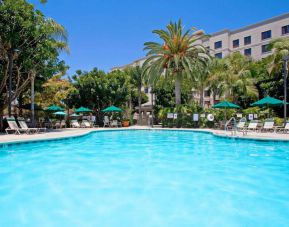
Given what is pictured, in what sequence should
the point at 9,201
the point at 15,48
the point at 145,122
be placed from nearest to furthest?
1. the point at 9,201
2. the point at 15,48
3. the point at 145,122

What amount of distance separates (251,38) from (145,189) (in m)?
47.7

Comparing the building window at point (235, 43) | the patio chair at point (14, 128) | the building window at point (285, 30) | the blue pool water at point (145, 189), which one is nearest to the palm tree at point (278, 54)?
the blue pool water at point (145, 189)

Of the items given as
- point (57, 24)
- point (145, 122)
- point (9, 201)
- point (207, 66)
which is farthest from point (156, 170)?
point (145, 122)

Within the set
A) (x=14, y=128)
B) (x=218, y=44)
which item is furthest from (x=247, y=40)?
(x=14, y=128)

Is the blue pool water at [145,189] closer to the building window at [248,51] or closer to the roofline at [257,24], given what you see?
the roofline at [257,24]

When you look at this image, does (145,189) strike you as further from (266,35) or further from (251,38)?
(251,38)

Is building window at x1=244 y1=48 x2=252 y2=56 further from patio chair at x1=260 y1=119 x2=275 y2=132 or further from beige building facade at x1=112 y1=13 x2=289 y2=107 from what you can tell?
patio chair at x1=260 y1=119 x2=275 y2=132

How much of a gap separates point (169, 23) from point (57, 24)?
1169 centimetres

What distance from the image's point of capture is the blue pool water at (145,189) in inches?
197

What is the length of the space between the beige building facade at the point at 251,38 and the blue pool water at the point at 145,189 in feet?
110

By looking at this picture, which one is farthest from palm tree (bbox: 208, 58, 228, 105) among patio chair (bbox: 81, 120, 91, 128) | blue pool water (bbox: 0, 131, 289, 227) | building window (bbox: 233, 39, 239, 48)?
blue pool water (bbox: 0, 131, 289, 227)

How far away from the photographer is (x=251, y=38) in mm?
47781

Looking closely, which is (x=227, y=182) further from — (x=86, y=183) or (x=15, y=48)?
(x=15, y=48)

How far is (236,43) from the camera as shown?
50188 millimetres
